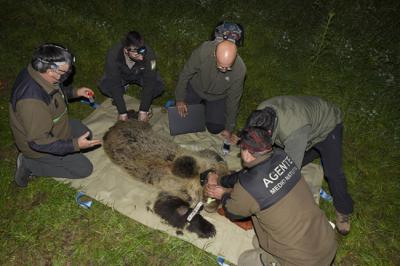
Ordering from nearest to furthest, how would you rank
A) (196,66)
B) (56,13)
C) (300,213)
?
(300,213)
(196,66)
(56,13)

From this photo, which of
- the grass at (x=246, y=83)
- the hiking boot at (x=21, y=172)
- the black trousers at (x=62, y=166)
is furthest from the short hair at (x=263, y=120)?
the hiking boot at (x=21, y=172)

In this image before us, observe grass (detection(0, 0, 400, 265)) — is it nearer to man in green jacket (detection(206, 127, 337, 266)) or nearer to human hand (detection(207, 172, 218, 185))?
human hand (detection(207, 172, 218, 185))

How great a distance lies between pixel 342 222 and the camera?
455cm

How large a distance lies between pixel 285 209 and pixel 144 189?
2.38 metres

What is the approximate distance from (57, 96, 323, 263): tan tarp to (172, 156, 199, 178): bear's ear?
→ 0.45 m

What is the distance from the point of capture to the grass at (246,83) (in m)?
4.22

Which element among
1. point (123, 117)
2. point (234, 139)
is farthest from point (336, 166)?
point (123, 117)

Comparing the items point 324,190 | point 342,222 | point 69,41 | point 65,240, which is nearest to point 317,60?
point 324,190

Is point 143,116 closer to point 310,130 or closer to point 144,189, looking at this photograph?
point 144,189

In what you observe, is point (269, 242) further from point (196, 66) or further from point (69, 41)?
point (69, 41)

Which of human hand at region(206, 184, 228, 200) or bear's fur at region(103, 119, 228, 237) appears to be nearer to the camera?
human hand at region(206, 184, 228, 200)

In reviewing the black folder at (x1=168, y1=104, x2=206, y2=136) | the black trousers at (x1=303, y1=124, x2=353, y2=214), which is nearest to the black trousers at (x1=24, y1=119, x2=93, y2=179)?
the black folder at (x1=168, y1=104, x2=206, y2=136)

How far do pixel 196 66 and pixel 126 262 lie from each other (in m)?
3.00

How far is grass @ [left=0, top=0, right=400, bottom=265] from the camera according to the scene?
4.22 m
